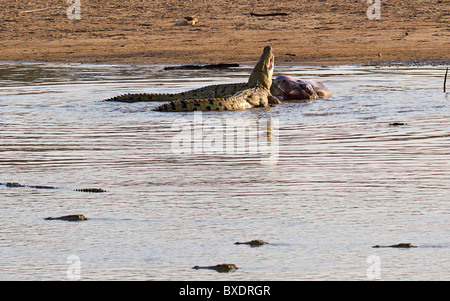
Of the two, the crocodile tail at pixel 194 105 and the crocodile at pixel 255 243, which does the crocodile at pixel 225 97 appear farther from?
the crocodile at pixel 255 243

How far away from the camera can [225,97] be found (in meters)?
14.7

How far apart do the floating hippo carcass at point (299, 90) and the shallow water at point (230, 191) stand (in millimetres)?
1123

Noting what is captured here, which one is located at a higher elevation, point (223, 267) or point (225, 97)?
point (225, 97)

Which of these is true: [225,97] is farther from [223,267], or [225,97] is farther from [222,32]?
[222,32]

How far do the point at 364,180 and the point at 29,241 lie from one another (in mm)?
3066

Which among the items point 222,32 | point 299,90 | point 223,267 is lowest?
point 223,267

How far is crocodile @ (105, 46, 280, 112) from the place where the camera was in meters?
13.4

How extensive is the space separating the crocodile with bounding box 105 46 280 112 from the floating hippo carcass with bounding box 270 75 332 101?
9.6 inches

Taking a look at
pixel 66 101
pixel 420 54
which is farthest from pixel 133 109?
pixel 420 54

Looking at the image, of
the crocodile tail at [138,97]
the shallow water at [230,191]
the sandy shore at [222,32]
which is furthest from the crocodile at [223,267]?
the sandy shore at [222,32]

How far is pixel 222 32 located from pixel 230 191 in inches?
746

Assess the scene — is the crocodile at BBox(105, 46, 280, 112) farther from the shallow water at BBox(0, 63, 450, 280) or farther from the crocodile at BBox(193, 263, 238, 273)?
the crocodile at BBox(193, 263, 238, 273)

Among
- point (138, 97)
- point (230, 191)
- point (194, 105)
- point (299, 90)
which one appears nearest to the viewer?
point (230, 191)

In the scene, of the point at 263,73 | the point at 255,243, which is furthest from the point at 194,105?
the point at 255,243
